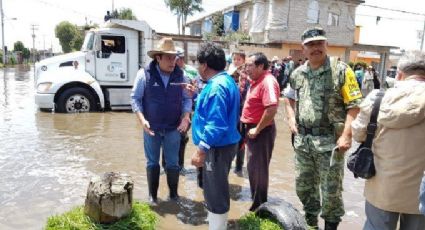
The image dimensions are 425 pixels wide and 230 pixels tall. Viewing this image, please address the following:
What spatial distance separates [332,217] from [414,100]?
1.53 meters

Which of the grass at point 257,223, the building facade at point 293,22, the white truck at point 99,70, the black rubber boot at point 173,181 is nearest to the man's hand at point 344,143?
the grass at point 257,223

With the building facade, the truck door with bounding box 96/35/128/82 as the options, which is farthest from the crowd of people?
the building facade

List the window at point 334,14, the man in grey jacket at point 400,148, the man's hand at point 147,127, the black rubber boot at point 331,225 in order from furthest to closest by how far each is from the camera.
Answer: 1. the window at point 334,14
2. the man's hand at point 147,127
3. the black rubber boot at point 331,225
4. the man in grey jacket at point 400,148

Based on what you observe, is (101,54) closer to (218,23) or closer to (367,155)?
(367,155)

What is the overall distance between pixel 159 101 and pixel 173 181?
0.97 metres

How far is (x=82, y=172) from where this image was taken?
5953 millimetres

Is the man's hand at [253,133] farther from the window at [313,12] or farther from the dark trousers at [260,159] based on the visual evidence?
the window at [313,12]

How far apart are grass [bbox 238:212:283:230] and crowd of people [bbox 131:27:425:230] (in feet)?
0.93

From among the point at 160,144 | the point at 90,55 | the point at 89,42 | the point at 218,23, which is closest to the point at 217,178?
the point at 160,144

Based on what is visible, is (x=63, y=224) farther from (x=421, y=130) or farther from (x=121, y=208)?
(x=421, y=130)

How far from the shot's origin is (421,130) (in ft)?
8.47

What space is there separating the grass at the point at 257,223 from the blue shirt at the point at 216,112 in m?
0.78

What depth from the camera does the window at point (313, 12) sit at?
29250 mm

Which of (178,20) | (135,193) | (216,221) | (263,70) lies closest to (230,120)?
(216,221)
